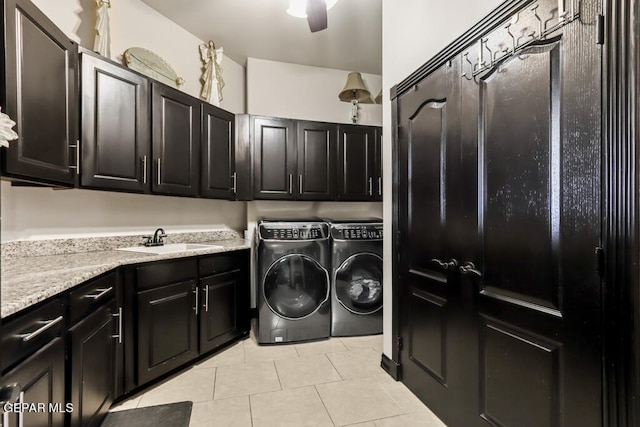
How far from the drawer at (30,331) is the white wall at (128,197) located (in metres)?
0.67

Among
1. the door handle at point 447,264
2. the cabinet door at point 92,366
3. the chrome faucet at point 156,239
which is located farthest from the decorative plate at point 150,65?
the door handle at point 447,264

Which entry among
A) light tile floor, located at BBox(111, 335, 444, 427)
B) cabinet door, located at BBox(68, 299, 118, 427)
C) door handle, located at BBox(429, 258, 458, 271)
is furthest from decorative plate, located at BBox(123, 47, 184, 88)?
door handle, located at BBox(429, 258, 458, 271)

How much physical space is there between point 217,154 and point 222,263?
1004 millimetres

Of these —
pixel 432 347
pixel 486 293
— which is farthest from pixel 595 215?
pixel 432 347

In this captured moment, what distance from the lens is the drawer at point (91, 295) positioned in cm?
138

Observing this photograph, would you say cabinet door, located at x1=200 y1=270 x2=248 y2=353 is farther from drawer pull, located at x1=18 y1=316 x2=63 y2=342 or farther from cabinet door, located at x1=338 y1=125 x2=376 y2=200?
cabinet door, located at x1=338 y1=125 x2=376 y2=200

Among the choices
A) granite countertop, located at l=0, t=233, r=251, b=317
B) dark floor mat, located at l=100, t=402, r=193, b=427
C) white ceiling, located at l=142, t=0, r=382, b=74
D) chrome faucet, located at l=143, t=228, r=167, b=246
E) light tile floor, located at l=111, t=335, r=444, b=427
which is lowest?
light tile floor, located at l=111, t=335, r=444, b=427

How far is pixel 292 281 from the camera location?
2.79m

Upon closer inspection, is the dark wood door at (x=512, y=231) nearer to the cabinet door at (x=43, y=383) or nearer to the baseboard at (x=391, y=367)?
the baseboard at (x=391, y=367)

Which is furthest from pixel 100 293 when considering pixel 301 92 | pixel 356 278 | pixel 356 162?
pixel 301 92

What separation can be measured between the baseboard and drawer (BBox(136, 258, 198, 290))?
5.16ft

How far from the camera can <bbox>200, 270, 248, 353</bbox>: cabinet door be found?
240cm

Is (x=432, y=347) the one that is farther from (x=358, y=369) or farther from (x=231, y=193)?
(x=231, y=193)

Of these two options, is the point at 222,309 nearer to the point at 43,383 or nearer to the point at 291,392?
the point at 291,392
